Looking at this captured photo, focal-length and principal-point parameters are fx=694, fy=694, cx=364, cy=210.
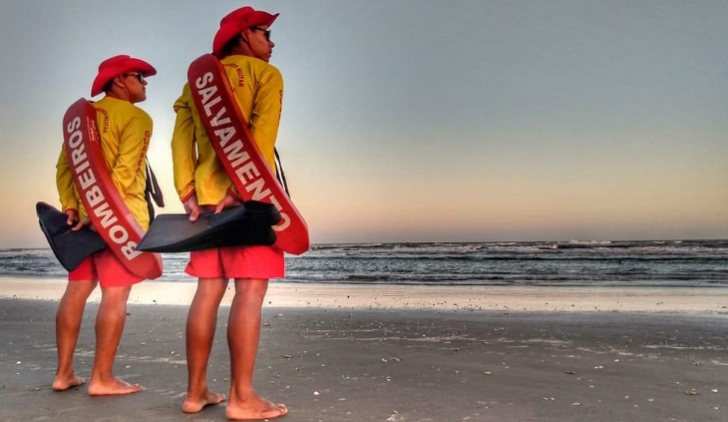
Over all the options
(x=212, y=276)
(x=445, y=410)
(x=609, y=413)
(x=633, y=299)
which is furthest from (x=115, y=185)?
(x=633, y=299)

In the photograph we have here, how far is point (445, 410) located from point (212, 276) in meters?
1.14

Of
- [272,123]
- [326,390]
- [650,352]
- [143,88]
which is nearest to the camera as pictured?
[272,123]

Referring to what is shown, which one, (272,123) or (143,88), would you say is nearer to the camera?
(272,123)

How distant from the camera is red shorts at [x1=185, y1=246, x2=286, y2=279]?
2.80 metres

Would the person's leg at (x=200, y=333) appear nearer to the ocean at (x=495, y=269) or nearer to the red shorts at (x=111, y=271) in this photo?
the red shorts at (x=111, y=271)

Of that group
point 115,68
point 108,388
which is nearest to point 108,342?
point 108,388

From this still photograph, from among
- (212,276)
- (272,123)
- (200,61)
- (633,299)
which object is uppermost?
(200,61)

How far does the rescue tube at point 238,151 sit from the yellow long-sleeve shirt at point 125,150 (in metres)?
0.78

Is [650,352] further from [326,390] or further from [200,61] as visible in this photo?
[200,61]

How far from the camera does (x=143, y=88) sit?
365 centimetres

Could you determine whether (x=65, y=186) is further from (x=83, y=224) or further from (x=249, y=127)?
(x=249, y=127)

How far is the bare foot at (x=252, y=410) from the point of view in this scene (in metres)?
2.75

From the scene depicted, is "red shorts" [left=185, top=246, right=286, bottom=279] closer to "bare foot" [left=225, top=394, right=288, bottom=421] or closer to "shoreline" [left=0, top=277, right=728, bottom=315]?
"bare foot" [left=225, top=394, right=288, bottom=421]

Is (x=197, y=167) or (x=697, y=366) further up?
(x=197, y=167)
